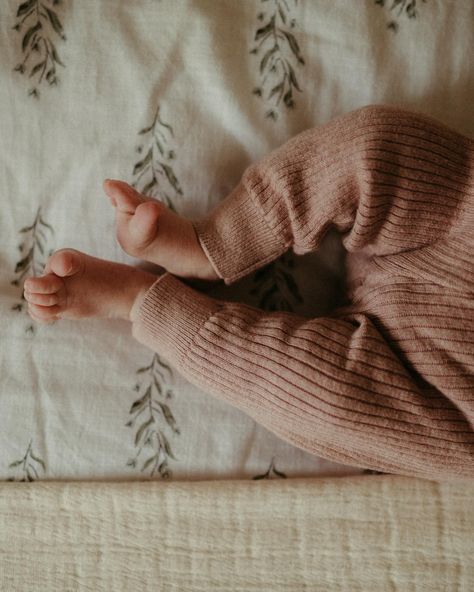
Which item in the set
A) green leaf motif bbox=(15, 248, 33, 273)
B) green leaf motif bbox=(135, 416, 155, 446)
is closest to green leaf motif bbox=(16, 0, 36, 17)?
green leaf motif bbox=(15, 248, 33, 273)

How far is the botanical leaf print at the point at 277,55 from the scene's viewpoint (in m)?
0.90

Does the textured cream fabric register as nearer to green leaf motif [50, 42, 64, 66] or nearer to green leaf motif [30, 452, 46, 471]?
green leaf motif [30, 452, 46, 471]

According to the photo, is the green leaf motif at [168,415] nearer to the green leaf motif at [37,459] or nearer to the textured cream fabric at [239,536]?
the textured cream fabric at [239,536]

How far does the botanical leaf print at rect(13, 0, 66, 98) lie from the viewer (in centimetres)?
88

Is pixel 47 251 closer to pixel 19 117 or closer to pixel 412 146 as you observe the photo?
pixel 19 117

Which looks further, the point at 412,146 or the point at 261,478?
the point at 261,478

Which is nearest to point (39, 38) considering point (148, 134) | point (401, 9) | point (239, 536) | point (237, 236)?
point (148, 134)

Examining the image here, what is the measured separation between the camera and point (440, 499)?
0.89 m

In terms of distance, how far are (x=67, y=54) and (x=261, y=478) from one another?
28.1 inches

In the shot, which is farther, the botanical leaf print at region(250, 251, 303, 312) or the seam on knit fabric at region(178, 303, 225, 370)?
the botanical leaf print at region(250, 251, 303, 312)

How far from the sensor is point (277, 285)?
94cm

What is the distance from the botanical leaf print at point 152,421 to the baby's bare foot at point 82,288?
0.11 metres

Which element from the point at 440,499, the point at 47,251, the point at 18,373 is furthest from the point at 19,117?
the point at 440,499

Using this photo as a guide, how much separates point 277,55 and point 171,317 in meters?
0.44
